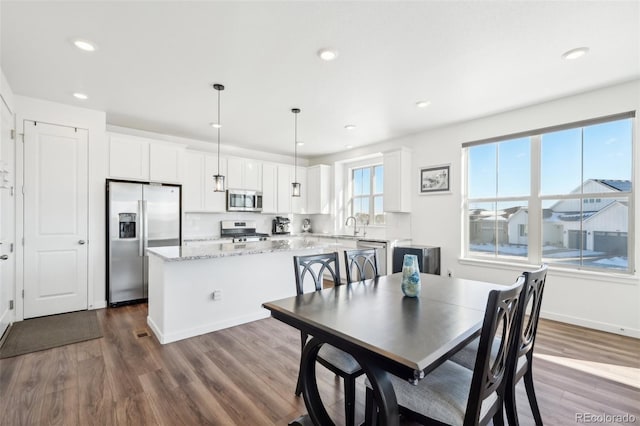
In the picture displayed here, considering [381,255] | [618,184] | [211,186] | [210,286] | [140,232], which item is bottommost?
[210,286]

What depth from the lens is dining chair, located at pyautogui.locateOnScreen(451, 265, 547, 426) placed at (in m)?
1.40

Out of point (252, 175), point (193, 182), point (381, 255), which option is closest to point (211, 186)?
point (193, 182)

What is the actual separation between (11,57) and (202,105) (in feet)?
5.44

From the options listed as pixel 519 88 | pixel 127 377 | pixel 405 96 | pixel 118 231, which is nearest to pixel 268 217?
pixel 118 231

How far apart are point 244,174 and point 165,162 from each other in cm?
146

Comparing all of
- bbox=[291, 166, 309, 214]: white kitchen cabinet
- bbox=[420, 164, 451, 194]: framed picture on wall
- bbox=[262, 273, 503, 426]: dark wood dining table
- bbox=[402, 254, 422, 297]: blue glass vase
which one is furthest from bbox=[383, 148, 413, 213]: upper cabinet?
bbox=[402, 254, 422, 297]: blue glass vase

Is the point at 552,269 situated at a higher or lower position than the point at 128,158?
lower

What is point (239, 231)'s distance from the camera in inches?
231

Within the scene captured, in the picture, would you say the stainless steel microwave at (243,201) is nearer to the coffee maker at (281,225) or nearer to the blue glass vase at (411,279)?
the coffee maker at (281,225)

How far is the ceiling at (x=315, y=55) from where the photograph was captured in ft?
6.69

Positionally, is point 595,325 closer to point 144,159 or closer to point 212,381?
point 212,381

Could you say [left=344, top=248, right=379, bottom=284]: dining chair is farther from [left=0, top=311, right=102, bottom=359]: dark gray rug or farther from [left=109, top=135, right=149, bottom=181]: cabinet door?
[left=109, top=135, right=149, bottom=181]: cabinet door

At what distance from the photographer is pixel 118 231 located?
13.2 ft

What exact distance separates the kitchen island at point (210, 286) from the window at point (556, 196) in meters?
2.67
